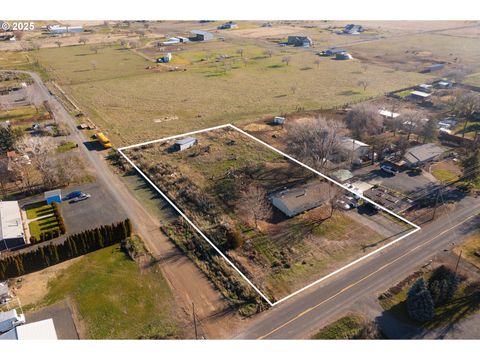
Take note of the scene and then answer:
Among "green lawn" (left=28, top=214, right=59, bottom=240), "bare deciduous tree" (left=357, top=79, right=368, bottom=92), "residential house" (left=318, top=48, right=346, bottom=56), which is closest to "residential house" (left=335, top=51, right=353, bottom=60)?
"residential house" (left=318, top=48, right=346, bottom=56)

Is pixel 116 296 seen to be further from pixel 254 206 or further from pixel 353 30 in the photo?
pixel 353 30

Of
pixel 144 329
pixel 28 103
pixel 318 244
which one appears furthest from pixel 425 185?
pixel 28 103

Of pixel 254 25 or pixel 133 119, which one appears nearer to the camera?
pixel 133 119

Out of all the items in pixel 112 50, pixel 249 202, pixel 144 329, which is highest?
pixel 112 50

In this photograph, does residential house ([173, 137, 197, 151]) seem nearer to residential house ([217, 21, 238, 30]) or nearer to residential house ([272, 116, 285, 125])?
residential house ([272, 116, 285, 125])

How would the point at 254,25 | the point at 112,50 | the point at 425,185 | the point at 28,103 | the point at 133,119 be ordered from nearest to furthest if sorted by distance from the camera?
the point at 425,185 < the point at 133,119 < the point at 28,103 < the point at 112,50 < the point at 254,25

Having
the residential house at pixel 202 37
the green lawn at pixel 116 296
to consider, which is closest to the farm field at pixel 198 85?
the residential house at pixel 202 37

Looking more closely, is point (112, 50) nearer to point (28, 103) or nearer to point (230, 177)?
point (28, 103)
